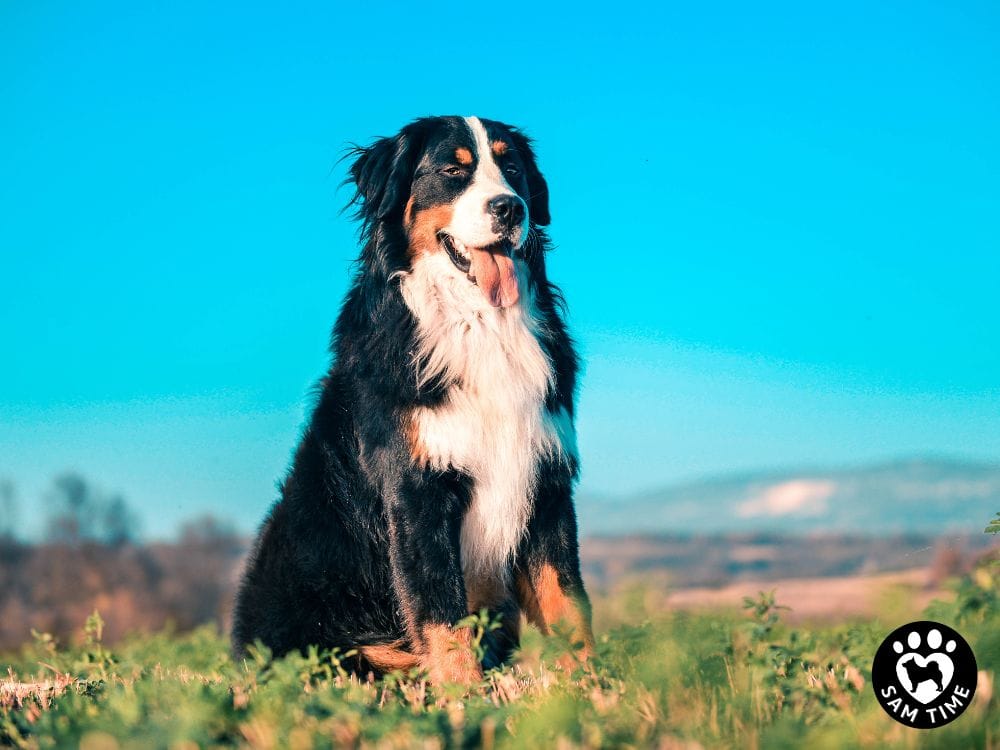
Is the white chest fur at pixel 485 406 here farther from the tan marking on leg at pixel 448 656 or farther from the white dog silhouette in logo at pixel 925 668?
the white dog silhouette in logo at pixel 925 668

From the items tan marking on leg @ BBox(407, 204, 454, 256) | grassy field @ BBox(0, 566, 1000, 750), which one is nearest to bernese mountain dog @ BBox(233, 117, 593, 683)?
tan marking on leg @ BBox(407, 204, 454, 256)

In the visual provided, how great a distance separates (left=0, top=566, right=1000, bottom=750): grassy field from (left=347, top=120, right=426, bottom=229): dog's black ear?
2.41 m

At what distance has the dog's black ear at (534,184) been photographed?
539 centimetres

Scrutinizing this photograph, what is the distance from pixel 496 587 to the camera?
4801 millimetres

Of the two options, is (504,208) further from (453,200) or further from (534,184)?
(534,184)

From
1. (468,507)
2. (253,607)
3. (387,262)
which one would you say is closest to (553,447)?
(468,507)

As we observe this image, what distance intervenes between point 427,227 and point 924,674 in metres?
3.18

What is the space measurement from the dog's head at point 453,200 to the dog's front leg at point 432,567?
41.2 inches

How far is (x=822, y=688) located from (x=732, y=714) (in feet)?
1.89

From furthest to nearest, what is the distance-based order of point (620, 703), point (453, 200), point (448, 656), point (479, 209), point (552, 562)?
point (453, 200), point (479, 209), point (552, 562), point (448, 656), point (620, 703)

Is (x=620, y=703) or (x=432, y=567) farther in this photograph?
(x=432, y=567)

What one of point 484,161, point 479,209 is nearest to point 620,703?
point 479,209

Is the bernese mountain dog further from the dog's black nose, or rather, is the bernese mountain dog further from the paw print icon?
the paw print icon

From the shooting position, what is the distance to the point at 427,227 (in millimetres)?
4977
